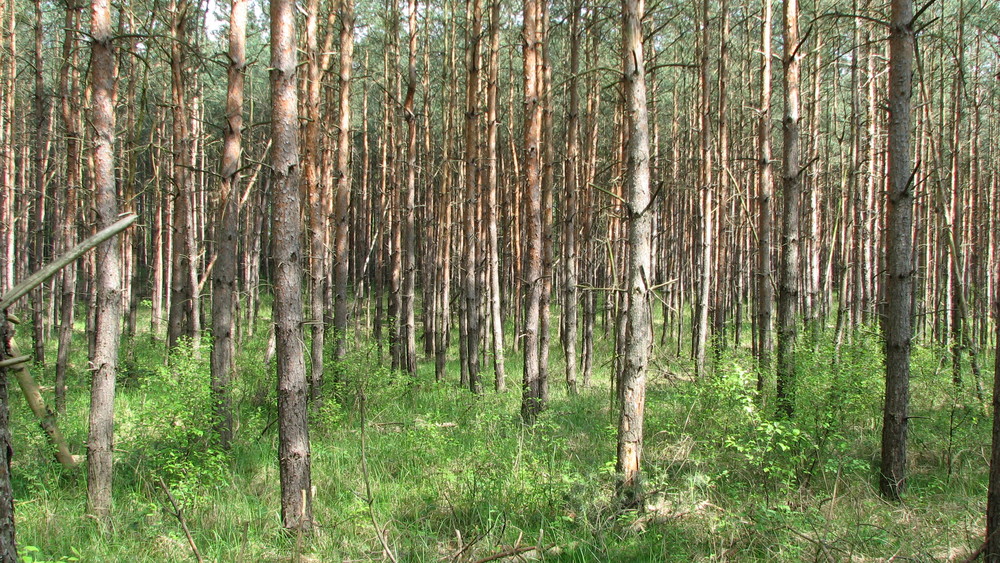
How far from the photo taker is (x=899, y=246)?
17.5 feet

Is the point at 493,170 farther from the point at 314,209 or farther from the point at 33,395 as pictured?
the point at 33,395

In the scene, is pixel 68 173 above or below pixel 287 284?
above

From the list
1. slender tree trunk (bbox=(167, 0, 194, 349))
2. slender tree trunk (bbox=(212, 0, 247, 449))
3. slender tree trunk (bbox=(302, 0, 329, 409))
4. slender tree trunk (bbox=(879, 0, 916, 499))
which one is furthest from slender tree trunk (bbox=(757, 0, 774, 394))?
slender tree trunk (bbox=(167, 0, 194, 349))

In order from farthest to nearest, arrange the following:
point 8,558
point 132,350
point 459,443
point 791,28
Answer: point 132,350, point 791,28, point 459,443, point 8,558

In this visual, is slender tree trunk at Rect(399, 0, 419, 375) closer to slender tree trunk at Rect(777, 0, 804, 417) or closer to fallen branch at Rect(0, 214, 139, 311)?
slender tree trunk at Rect(777, 0, 804, 417)

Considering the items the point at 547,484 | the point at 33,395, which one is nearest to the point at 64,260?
the point at 33,395

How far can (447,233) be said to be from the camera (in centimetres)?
1455

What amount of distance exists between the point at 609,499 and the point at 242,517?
3.21 meters

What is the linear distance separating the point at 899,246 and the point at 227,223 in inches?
286

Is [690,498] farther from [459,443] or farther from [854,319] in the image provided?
[854,319]

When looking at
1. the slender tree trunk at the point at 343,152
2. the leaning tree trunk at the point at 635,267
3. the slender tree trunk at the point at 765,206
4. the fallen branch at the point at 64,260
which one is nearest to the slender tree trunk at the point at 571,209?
the slender tree trunk at the point at 765,206

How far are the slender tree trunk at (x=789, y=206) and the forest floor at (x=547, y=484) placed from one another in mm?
424

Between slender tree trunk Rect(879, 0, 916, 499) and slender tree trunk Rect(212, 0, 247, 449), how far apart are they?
21.2 feet

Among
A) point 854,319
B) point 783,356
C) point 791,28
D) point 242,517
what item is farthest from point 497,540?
point 854,319
